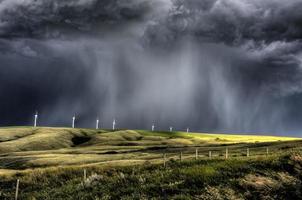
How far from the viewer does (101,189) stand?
23.7 m

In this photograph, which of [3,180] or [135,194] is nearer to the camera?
[135,194]

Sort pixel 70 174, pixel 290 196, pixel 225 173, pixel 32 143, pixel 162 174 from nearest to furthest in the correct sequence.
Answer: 1. pixel 290 196
2. pixel 225 173
3. pixel 162 174
4. pixel 70 174
5. pixel 32 143

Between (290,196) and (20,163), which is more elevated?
(290,196)

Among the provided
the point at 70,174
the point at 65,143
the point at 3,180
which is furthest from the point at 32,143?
the point at 70,174

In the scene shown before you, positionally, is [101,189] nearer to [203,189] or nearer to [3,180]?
[203,189]

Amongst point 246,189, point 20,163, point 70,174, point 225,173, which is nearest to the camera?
point 246,189

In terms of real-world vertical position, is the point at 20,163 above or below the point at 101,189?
below

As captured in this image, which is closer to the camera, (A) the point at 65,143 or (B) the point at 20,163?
(B) the point at 20,163

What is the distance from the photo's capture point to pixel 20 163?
91.2 metres

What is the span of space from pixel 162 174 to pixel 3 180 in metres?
30.3

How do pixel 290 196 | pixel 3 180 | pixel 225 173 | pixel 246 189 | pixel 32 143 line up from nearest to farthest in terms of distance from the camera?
pixel 290 196 → pixel 246 189 → pixel 225 173 → pixel 3 180 → pixel 32 143

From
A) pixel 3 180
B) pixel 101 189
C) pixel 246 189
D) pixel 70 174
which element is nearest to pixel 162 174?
pixel 101 189

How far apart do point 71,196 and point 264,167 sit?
11.1m

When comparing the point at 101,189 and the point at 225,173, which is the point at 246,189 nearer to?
the point at 225,173
